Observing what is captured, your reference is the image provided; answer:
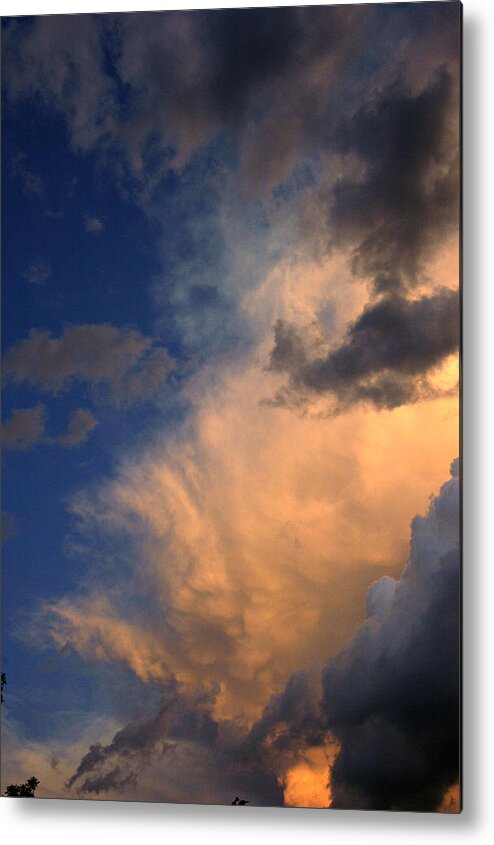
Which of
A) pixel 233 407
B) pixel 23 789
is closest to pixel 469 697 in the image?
pixel 233 407

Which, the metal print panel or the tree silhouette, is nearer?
the metal print panel

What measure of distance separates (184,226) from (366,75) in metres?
0.73

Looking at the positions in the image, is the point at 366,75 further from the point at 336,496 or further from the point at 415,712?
the point at 415,712

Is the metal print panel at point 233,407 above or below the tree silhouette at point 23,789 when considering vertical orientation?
above

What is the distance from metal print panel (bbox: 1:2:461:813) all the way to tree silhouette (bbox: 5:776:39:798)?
1 cm

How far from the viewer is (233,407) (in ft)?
11.0

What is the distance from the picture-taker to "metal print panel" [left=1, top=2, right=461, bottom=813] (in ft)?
10.6

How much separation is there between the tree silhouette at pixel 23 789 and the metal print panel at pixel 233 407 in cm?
1

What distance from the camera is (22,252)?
3.45 m

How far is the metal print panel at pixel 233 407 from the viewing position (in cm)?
324

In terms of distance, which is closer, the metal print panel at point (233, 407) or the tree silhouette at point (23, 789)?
the metal print panel at point (233, 407)

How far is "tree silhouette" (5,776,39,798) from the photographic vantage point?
337cm

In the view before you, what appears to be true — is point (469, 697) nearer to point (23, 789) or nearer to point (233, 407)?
point (233, 407)

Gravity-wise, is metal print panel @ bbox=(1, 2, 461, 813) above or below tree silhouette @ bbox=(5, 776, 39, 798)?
above
